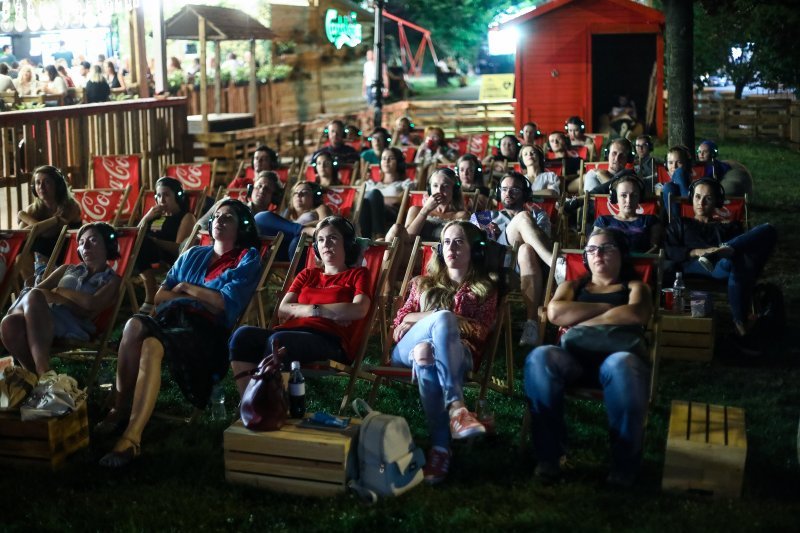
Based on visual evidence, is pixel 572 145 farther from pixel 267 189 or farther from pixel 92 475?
pixel 92 475

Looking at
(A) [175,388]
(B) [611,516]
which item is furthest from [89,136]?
(B) [611,516]

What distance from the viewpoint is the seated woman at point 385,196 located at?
9602 mm

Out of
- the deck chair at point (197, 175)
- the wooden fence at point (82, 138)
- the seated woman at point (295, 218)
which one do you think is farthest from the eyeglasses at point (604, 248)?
the wooden fence at point (82, 138)

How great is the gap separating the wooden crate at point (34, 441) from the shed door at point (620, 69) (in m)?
19.5

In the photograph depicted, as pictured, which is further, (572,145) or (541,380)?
(572,145)

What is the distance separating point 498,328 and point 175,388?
2.05 meters

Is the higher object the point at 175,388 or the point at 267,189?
the point at 267,189

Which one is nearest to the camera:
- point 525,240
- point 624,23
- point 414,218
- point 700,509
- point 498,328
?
point 700,509

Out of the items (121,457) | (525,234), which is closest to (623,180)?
(525,234)

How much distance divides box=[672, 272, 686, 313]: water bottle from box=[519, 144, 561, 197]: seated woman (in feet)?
9.00

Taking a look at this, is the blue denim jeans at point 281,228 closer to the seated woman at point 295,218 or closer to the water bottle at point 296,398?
the seated woman at point 295,218

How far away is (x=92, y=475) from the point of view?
521 centimetres

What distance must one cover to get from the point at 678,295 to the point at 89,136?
26.8 feet

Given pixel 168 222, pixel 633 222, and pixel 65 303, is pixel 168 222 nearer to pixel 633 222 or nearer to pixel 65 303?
pixel 65 303
